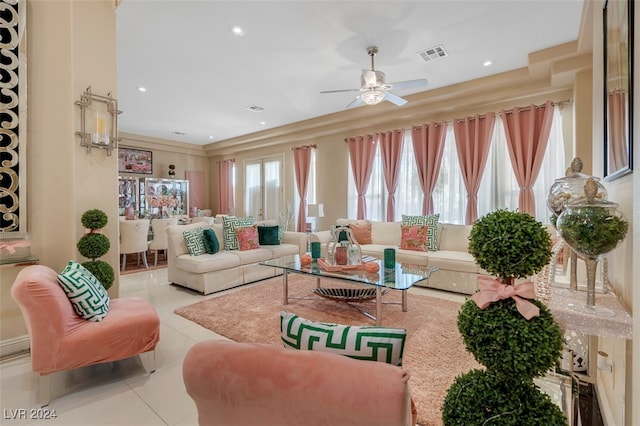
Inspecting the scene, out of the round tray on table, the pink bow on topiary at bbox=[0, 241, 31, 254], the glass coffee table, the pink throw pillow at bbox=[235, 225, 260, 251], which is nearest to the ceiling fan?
the glass coffee table

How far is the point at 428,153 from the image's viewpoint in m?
5.01

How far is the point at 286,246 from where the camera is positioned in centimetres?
505

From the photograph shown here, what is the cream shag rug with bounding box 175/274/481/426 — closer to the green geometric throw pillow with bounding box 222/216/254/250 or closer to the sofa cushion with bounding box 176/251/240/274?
the sofa cushion with bounding box 176/251/240/274

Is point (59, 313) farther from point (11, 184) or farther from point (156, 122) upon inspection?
point (156, 122)

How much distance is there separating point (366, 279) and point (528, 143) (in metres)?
3.30

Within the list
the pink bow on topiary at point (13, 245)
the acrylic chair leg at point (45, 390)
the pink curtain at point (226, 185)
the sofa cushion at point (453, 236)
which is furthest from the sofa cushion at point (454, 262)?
the pink curtain at point (226, 185)

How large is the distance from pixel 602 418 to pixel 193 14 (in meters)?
4.18

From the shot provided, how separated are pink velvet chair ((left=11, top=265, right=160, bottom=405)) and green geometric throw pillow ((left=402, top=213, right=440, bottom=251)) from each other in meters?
3.81

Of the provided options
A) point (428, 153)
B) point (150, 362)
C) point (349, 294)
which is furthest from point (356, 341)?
point (428, 153)

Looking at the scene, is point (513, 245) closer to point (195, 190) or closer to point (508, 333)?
point (508, 333)

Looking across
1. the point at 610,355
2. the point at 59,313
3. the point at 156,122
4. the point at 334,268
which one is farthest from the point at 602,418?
the point at 156,122

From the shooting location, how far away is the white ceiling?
8.80 feet

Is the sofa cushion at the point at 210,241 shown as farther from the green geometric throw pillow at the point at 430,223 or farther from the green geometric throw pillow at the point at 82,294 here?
the green geometric throw pillow at the point at 430,223

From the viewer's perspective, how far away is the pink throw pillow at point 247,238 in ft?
14.9
